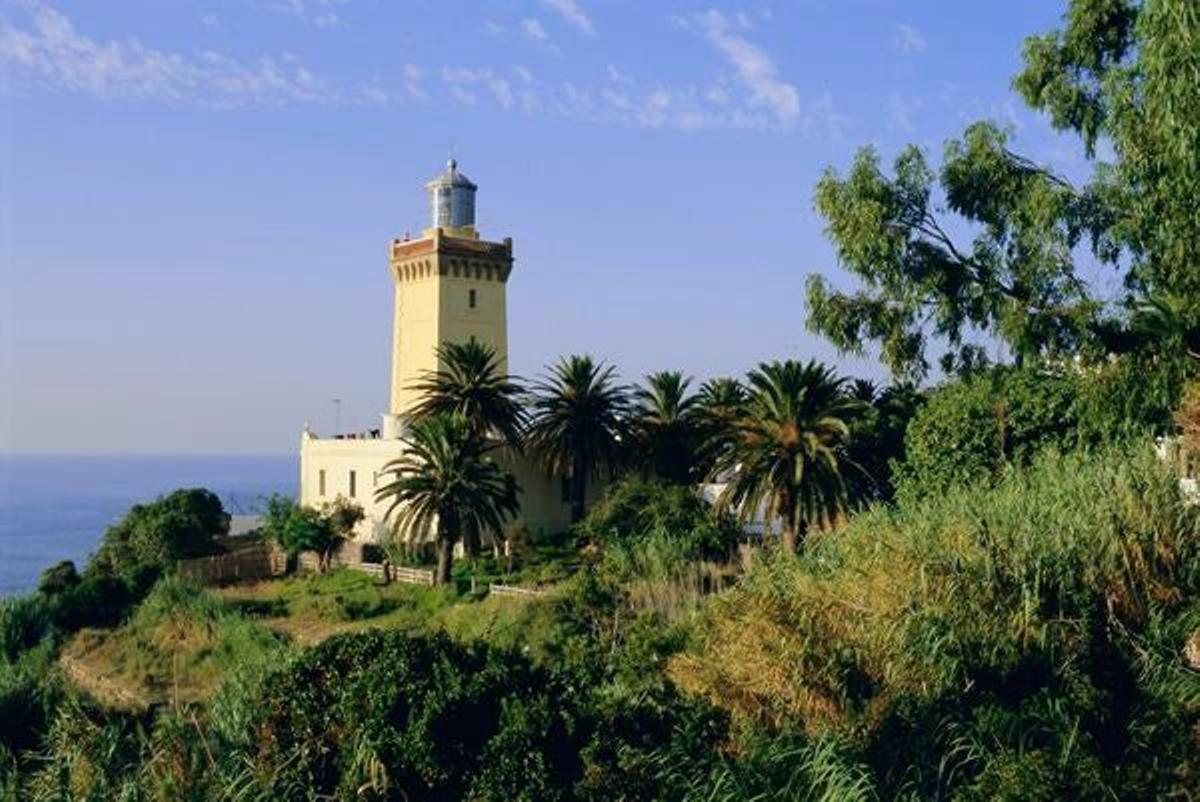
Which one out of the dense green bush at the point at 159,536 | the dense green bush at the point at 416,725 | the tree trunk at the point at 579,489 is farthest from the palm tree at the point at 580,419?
the dense green bush at the point at 416,725

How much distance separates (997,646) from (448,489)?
25489 millimetres

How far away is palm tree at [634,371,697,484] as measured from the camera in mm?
40594

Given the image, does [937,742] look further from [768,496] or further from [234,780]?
→ [768,496]

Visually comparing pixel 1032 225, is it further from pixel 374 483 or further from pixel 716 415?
pixel 374 483

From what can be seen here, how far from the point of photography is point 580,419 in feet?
135

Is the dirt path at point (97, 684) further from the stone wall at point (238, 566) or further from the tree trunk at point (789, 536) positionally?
the tree trunk at point (789, 536)

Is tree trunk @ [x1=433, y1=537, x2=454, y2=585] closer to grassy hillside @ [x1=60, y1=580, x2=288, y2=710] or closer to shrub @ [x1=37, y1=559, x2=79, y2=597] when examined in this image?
grassy hillside @ [x1=60, y1=580, x2=288, y2=710]

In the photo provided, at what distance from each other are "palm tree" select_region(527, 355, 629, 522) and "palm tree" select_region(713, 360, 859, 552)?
8537 millimetres

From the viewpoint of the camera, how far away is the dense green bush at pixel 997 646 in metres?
11.3

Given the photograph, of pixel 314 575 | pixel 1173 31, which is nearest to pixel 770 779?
pixel 1173 31

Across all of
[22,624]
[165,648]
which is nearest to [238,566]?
[22,624]

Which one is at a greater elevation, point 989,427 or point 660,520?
point 989,427

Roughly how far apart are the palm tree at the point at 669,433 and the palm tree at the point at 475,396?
3.87 m

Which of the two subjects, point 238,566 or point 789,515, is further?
point 238,566
